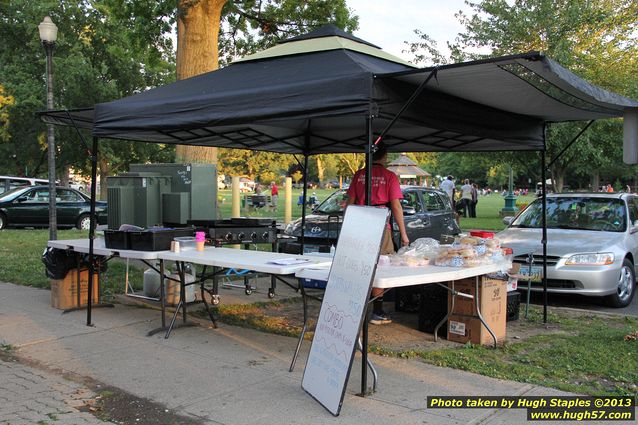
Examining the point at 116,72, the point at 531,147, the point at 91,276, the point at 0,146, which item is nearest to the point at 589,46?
the point at 531,147

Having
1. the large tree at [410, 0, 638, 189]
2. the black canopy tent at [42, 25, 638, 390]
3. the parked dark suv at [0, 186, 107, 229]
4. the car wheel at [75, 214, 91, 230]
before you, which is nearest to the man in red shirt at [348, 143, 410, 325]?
the black canopy tent at [42, 25, 638, 390]

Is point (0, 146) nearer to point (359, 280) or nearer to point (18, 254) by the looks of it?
point (18, 254)

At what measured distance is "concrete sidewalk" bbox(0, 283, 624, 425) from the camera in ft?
13.6

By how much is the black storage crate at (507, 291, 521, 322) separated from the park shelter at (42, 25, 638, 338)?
57.9 inches

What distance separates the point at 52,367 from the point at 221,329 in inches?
75.1

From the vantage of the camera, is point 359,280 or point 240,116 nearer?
point 359,280

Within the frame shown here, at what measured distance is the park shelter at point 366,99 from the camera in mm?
4727

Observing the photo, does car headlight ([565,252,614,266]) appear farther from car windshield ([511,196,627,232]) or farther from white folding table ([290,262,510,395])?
white folding table ([290,262,510,395])

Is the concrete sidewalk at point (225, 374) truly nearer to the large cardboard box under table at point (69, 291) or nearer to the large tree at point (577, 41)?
the large cardboard box under table at point (69, 291)

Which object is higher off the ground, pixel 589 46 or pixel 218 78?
pixel 589 46

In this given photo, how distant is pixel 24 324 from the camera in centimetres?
681

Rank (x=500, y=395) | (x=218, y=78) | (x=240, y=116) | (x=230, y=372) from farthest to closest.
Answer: (x=218, y=78) → (x=240, y=116) → (x=230, y=372) → (x=500, y=395)

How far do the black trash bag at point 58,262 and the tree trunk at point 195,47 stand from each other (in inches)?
136

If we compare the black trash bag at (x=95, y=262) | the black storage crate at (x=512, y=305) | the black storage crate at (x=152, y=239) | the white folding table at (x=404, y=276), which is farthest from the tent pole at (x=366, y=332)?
the black trash bag at (x=95, y=262)
